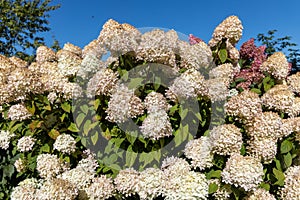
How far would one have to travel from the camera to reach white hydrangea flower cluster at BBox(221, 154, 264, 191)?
99.1 inches

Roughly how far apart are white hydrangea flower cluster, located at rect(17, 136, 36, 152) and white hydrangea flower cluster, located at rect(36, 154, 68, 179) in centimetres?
21

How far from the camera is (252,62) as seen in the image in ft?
12.9

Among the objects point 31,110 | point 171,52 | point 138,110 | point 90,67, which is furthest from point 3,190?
point 171,52

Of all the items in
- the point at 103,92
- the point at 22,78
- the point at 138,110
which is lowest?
the point at 138,110

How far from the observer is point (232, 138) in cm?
264

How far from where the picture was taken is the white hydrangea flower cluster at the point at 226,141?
2.64m

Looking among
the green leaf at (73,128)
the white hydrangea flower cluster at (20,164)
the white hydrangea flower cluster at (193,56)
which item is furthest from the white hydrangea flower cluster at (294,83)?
the white hydrangea flower cluster at (20,164)

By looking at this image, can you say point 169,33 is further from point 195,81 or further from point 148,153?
point 148,153

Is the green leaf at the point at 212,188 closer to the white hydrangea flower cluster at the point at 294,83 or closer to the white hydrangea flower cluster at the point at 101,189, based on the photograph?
the white hydrangea flower cluster at the point at 101,189

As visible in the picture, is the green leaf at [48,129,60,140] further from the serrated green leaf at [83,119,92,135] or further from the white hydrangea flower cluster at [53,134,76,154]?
the serrated green leaf at [83,119,92,135]

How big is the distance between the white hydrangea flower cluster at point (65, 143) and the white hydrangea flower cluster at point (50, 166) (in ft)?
0.44

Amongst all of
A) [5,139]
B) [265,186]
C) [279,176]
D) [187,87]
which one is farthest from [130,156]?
[5,139]

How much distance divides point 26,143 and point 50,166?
38cm

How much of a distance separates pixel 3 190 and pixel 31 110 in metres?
1.30
